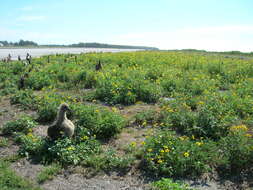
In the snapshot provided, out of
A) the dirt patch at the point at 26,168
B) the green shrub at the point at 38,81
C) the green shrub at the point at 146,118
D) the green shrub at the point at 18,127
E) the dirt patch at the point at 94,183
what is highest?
the green shrub at the point at 38,81

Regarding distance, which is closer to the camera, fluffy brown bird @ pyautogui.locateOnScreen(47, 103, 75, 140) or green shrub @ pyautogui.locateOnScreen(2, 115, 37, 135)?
fluffy brown bird @ pyautogui.locateOnScreen(47, 103, 75, 140)

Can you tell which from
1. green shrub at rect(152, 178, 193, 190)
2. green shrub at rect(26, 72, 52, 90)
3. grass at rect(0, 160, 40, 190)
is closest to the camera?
green shrub at rect(152, 178, 193, 190)

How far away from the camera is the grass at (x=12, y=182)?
13.9 feet

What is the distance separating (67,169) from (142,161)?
1406 millimetres

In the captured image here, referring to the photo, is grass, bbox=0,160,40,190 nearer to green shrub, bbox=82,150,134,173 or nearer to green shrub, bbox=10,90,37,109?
green shrub, bbox=82,150,134,173

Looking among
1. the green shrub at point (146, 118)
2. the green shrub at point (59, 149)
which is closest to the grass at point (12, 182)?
the green shrub at point (59, 149)

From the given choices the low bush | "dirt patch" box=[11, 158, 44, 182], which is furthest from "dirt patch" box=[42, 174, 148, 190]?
the low bush

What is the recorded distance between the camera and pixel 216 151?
521cm

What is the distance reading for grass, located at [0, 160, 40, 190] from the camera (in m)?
4.23

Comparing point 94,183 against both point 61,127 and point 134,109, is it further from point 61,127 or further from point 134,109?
point 134,109

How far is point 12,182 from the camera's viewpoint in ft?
14.2

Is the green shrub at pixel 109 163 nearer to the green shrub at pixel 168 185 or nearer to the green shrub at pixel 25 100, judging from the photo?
the green shrub at pixel 168 185

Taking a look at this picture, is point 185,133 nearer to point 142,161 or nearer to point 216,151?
point 216,151

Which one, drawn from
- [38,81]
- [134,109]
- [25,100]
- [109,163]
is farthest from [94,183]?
[38,81]
